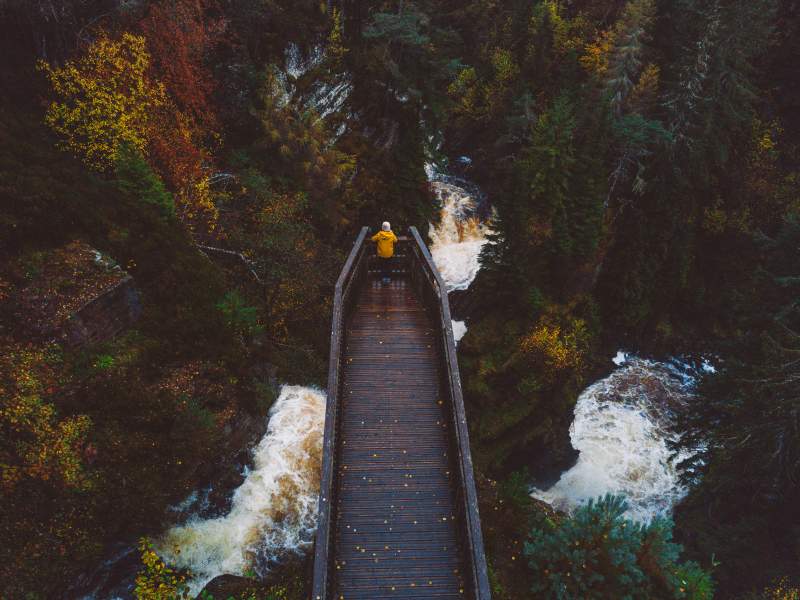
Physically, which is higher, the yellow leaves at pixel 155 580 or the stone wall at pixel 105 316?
the stone wall at pixel 105 316

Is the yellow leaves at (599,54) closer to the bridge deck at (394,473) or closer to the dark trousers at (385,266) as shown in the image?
the dark trousers at (385,266)

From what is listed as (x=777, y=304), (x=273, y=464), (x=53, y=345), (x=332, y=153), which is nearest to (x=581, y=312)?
(x=777, y=304)

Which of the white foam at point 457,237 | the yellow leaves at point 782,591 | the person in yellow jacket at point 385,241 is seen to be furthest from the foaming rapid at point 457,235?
the yellow leaves at point 782,591

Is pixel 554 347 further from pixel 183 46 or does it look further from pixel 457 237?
pixel 183 46

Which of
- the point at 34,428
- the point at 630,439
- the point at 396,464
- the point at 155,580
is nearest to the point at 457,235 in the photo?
the point at 630,439

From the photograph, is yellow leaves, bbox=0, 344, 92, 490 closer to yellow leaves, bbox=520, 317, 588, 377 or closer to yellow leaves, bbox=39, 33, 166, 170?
yellow leaves, bbox=39, 33, 166, 170

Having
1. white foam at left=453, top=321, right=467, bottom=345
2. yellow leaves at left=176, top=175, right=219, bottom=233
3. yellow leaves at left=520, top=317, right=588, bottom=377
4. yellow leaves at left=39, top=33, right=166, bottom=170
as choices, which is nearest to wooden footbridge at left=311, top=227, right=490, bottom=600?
yellow leaves at left=176, top=175, right=219, bottom=233

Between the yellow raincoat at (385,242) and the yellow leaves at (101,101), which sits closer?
the yellow leaves at (101,101)
